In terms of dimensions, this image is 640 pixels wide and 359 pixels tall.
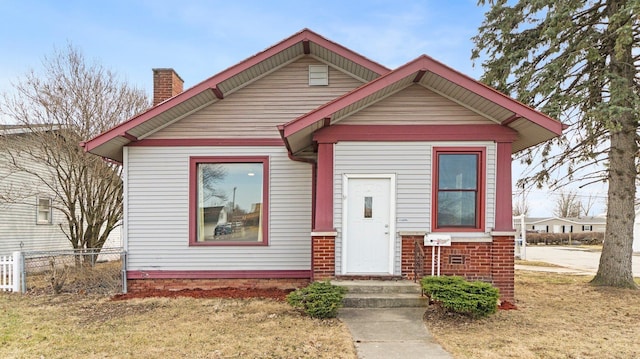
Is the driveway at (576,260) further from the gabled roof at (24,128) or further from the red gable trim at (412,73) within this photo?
the gabled roof at (24,128)

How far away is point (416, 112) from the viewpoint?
7.00 meters

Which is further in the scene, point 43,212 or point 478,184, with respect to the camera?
point 43,212

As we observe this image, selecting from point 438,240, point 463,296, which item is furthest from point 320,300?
point 438,240

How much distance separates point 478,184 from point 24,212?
14.0 meters

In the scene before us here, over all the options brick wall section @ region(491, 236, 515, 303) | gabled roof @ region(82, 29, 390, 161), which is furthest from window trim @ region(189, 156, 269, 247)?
brick wall section @ region(491, 236, 515, 303)

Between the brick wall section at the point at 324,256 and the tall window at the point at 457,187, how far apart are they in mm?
1950

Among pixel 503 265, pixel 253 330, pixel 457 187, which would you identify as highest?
pixel 457 187

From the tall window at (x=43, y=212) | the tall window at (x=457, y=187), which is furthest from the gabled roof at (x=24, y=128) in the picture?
the tall window at (x=457, y=187)

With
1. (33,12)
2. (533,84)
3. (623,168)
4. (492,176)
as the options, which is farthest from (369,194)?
(33,12)

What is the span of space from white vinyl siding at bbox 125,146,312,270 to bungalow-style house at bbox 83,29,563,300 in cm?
2

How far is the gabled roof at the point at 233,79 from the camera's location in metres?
7.48

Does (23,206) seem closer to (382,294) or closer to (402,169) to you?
(382,294)

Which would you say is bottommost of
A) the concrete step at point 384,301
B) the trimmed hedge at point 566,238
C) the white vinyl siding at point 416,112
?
the trimmed hedge at point 566,238

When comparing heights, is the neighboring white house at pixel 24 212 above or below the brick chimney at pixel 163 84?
below
